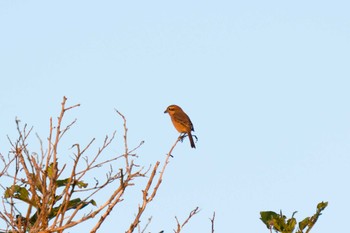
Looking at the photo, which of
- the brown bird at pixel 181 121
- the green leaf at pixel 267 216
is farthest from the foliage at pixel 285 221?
the brown bird at pixel 181 121

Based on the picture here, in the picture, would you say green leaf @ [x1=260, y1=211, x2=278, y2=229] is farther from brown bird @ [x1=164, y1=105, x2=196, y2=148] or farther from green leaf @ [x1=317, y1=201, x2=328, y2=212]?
brown bird @ [x1=164, y1=105, x2=196, y2=148]

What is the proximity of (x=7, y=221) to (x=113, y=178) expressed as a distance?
2.20 feet

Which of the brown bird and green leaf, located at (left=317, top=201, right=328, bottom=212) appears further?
the brown bird

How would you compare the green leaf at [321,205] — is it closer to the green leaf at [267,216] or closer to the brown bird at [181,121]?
the green leaf at [267,216]

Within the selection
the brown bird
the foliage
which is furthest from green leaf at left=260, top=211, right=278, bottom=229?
the brown bird

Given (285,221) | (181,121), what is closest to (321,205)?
(285,221)

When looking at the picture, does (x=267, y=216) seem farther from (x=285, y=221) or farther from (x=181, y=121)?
(x=181, y=121)

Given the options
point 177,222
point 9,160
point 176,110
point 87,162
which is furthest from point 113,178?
point 176,110

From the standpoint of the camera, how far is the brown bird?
508 inches

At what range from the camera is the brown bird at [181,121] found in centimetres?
1291

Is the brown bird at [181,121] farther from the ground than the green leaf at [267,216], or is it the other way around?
the brown bird at [181,121]

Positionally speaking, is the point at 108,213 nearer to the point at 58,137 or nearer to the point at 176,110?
the point at 58,137

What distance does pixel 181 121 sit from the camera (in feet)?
43.2

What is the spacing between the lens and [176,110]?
13930 mm
